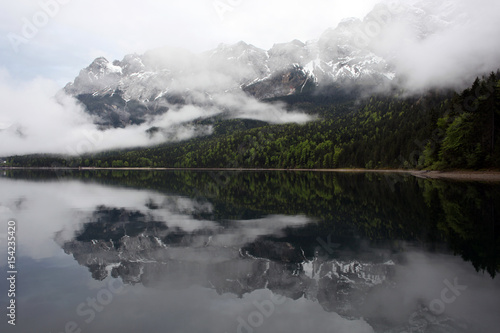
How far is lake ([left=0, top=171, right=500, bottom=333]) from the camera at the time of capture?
11422 mm

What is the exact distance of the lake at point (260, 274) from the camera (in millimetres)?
11422

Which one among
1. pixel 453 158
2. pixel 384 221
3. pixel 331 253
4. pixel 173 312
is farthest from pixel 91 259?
pixel 453 158

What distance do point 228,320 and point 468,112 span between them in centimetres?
8437

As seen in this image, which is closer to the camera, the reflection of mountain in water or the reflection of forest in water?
the reflection of mountain in water

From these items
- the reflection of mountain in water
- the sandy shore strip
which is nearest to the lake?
the reflection of mountain in water

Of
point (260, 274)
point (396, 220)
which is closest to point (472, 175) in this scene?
point (396, 220)

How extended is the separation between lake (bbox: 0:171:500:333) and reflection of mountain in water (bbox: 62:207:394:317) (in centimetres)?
7

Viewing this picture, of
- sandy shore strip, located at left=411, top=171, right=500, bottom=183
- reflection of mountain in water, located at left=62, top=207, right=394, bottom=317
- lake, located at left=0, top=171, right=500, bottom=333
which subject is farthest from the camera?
sandy shore strip, located at left=411, top=171, right=500, bottom=183

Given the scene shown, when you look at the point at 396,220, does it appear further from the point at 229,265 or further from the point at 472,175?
the point at 472,175

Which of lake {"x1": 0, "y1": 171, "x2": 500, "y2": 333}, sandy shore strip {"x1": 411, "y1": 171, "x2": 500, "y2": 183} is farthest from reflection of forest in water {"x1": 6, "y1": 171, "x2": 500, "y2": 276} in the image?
sandy shore strip {"x1": 411, "y1": 171, "x2": 500, "y2": 183}

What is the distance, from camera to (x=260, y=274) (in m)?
16.0

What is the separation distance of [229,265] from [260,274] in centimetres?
215

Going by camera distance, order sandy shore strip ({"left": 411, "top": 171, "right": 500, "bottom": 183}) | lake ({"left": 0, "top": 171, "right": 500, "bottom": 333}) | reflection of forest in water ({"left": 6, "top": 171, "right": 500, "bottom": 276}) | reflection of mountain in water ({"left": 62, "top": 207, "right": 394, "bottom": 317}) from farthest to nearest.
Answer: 1. sandy shore strip ({"left": 411, "top": 171, "right": 500, "bottom": 183})
2. reflection of forest in water ({"left": 6, "top": 171, "right": 500, "bottom": 276})
3. reflection of mountain in water ({"left": 62, "top": 207, "right": 394, "bottom": 317})
4. lake ({"left": 0, "top": 171, "right": 500, "bottom": 333})

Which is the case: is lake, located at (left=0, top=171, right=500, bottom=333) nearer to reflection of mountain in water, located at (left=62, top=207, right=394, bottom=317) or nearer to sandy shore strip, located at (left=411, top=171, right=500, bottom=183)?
reflection of mountain in water, located at (left=62, top=207, right=394, bottom=317)
